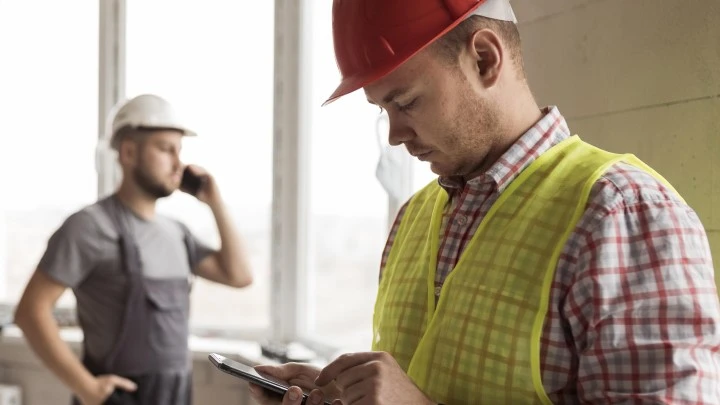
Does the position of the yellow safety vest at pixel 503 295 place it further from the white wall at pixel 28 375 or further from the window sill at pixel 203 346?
the white wall at pixel 28 375

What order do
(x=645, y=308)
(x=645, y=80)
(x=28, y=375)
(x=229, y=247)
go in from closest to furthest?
(x=645, y=308)
(x=645, y=80)
(x=229, y=247)
(x=28, y=375)


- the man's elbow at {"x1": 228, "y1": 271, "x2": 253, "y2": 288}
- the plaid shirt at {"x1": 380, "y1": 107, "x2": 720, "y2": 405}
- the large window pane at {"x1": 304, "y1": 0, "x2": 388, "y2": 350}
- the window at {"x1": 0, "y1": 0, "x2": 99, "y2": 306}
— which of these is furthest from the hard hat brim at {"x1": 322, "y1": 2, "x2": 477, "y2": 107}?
the window at {"x1": 0, "y1": 0, "x2": 99, "y2": 306}

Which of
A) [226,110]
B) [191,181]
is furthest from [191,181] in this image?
[226,110]

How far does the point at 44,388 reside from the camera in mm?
3918

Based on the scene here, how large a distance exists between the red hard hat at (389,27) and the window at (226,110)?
7.97ft

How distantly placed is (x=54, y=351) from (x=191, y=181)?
785 millimetres

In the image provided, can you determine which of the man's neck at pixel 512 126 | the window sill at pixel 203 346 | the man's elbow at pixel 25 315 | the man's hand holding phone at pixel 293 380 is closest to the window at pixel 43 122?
the window sill at pixel 203 346

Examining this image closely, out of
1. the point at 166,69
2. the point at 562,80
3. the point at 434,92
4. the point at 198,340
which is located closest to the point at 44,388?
the point at 198,340

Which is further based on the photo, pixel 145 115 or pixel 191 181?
pixel 191 181

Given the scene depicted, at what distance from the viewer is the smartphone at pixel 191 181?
125 inches

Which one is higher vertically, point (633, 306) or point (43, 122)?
point (43, 122)

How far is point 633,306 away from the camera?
0.96m

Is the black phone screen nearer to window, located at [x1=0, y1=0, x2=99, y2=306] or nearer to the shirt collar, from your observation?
window, located at [x1=0, y1=0, x2=99, y2=306]

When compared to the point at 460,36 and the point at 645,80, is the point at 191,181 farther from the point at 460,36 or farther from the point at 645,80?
the point at 460,36
